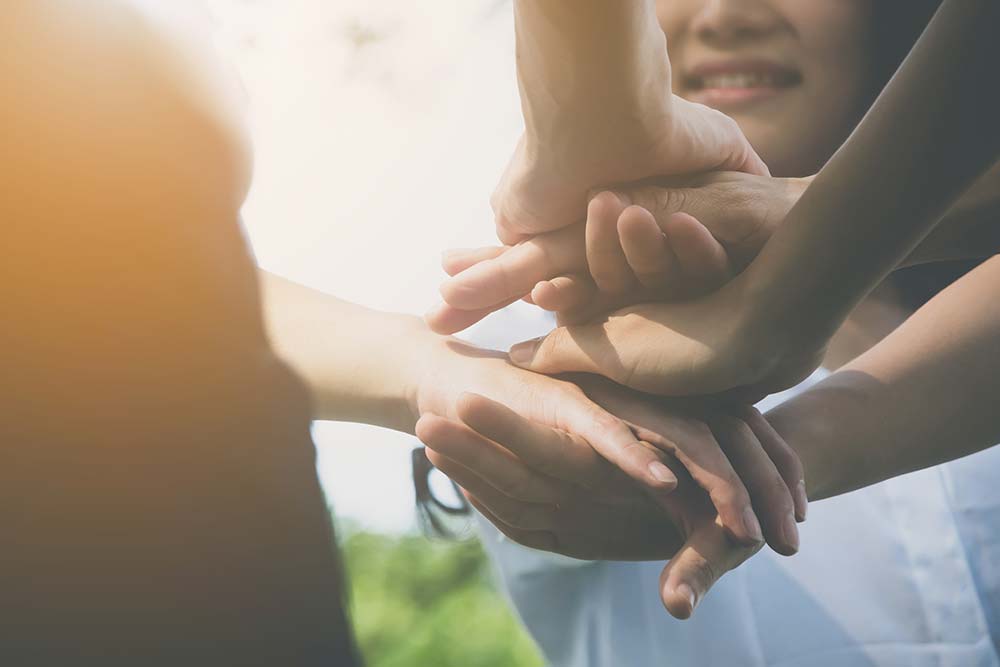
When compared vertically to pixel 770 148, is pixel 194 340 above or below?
above

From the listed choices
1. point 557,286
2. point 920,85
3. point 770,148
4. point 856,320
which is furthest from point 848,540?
point 920,85

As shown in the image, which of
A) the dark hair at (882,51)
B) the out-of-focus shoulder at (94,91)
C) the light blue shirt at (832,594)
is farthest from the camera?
the dark hair at (882,51)

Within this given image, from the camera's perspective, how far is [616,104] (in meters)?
0.77

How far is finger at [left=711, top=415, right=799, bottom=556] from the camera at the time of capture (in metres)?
0.78

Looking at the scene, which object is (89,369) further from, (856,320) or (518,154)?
(856,320)

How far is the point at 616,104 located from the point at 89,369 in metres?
0.51

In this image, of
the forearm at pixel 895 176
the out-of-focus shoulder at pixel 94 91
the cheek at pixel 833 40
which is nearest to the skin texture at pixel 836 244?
the forearm at pixel 895 176

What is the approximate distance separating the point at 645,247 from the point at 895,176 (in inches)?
8.3

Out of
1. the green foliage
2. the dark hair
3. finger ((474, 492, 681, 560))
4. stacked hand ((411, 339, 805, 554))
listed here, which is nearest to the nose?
the dark hair

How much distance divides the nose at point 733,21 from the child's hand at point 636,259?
47cm

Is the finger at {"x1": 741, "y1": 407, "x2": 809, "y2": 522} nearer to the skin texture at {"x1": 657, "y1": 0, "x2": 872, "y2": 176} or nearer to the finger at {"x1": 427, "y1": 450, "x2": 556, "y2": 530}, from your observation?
the finger at {"x1": 427, "y1": 450, "x2": 556, "y2": 530}

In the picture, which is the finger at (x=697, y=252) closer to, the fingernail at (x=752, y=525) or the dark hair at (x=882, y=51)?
the fingernail at (x=752, y=525)

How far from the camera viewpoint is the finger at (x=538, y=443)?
2.48 feet

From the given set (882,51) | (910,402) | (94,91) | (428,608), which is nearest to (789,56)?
(882,51)
